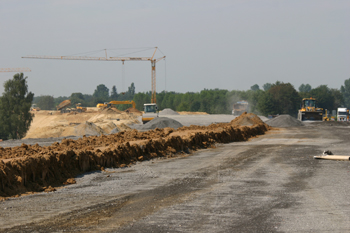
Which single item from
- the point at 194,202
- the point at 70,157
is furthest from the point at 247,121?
the point at 194,202

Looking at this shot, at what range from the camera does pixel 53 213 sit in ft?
30.1

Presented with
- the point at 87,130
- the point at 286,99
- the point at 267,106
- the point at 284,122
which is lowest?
the point at 87,130

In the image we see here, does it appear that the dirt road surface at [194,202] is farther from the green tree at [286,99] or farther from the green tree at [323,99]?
the green tree at [323,99]

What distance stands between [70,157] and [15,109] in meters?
58.9

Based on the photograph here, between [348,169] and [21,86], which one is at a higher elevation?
[21,86]

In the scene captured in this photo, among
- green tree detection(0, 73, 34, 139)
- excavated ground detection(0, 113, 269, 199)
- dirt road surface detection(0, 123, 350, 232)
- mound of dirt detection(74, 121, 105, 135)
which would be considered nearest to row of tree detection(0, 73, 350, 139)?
green tree detection(0, 73, 34, 139)

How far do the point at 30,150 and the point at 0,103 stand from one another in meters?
59.3

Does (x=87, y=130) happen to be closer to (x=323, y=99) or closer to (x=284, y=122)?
(x=284, y=122)

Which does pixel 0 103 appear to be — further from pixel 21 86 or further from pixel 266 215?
pixel 266 215

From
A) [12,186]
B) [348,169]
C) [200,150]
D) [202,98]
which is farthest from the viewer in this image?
[202,98]

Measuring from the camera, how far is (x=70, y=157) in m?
14.7

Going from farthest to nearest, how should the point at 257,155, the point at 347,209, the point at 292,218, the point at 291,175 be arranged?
the point at 257,155 < the point at 291,175 < the point at 347,209 < the point at 292,218

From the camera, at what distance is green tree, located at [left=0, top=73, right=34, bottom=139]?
68250mm

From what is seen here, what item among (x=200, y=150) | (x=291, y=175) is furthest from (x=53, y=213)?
(x=200, y=150)
